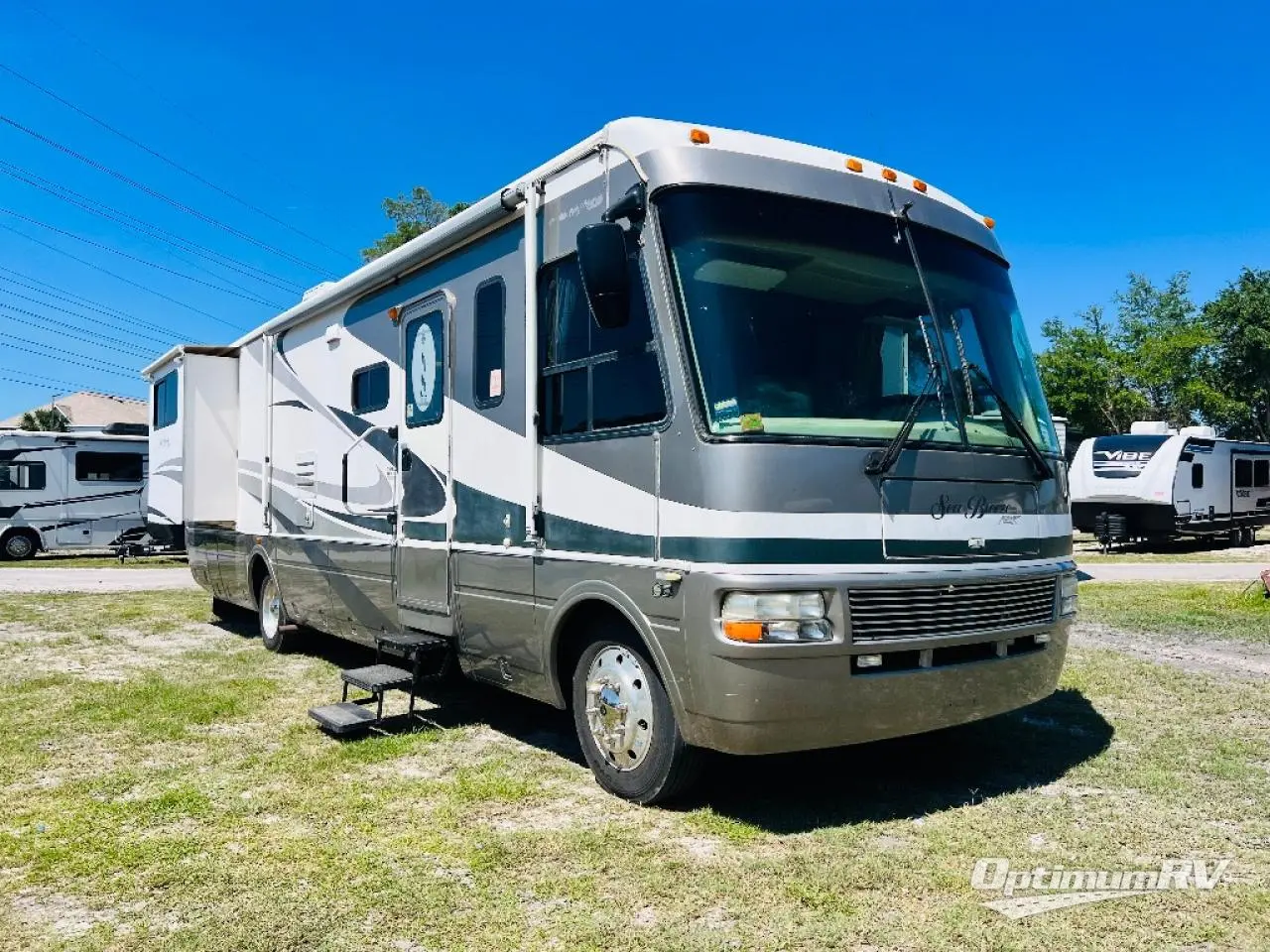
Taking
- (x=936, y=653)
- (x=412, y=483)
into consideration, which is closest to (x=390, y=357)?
(x=412, y=483)

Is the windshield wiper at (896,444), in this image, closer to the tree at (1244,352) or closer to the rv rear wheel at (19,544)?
the rv rear wheel at (19,544)

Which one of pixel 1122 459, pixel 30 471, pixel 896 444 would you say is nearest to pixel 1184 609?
pixel 896 444

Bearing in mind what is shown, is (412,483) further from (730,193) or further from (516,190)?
(730,193)

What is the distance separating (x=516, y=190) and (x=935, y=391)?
246cm

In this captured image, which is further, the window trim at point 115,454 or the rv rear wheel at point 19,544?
the window trim at point 115,454

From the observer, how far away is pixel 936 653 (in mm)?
4598

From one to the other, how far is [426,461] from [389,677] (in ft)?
4.37

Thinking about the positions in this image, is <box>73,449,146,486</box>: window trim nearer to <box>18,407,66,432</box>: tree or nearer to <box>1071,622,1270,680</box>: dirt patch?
<box>1071,622,1270,680</box>: dirt patch

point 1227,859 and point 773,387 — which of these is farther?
point 773,387

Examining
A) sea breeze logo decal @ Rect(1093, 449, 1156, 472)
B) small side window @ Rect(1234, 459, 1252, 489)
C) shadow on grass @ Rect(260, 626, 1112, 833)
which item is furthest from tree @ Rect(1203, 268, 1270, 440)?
shadow on grass @ Rect(260, 626, 1112, 833)

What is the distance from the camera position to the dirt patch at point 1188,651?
7941 mm

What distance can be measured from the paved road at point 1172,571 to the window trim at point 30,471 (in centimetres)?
2058

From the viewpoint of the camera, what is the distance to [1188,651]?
879 cm

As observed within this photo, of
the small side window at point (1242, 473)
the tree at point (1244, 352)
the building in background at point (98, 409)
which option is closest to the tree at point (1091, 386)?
the tree at point (1244, 352)
